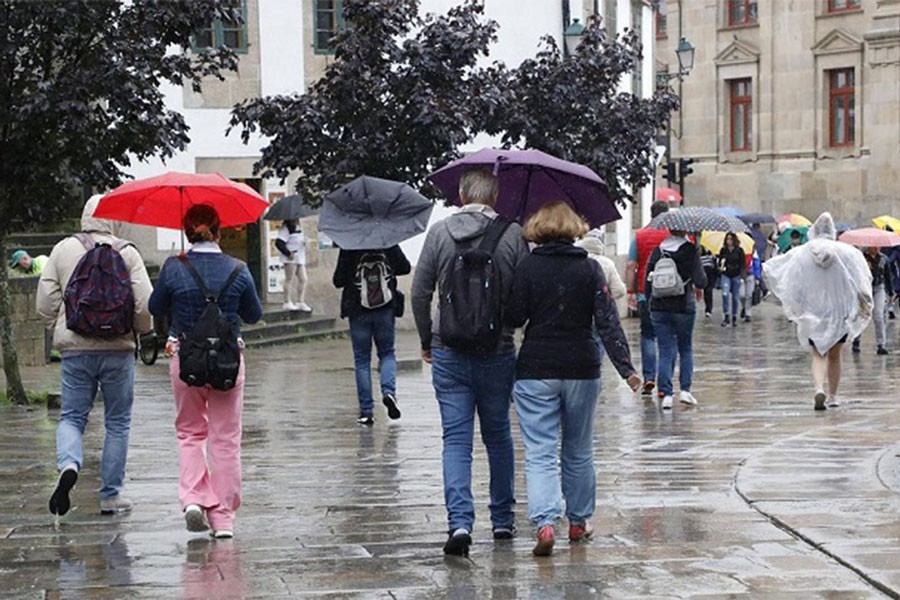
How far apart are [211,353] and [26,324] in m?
13.0

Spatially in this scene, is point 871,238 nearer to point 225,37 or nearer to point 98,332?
point 225,37

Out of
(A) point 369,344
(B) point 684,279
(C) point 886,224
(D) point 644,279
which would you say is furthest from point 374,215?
(C) point 886,224

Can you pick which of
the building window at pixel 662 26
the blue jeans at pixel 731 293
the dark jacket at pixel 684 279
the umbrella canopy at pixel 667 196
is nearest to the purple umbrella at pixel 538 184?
the dark jacket at pixel 684 279

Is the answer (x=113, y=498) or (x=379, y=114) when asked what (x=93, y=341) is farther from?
(x=379, y=114)

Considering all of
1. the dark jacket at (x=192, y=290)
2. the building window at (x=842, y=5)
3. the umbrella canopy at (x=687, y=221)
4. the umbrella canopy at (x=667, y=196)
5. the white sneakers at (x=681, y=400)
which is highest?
the building window at (x=842, y=5)

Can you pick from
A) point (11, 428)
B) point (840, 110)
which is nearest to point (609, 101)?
point (11, 428)

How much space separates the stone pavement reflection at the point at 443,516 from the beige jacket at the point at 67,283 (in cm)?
92

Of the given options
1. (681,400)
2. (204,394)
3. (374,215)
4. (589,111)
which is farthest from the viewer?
(589,111)

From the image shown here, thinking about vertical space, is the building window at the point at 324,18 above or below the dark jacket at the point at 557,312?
above

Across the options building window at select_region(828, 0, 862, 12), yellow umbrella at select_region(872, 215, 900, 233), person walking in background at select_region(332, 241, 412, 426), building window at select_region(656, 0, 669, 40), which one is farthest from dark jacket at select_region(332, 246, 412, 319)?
building window at select_region(656, 0, 669, 40)

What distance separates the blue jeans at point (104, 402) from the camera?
32.8 ft

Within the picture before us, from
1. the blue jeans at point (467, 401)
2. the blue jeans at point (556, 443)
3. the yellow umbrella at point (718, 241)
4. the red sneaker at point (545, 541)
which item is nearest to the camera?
the red sneaker at point (545, 541)

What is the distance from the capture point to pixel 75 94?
1576 cm

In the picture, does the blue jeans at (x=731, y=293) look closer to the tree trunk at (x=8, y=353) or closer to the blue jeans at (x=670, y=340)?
the blue jeans at (x=670, y=340)
